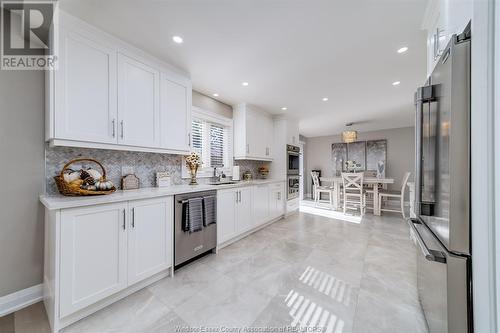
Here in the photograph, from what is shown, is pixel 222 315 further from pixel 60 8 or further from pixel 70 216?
pixel 60 8

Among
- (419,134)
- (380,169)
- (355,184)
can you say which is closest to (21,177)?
(419,134)

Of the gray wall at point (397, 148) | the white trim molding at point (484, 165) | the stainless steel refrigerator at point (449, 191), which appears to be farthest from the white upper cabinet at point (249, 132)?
the gray wall at point (397, 148)

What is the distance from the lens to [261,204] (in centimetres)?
356

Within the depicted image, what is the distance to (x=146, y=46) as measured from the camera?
1983mm

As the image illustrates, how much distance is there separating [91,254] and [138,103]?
1504mm

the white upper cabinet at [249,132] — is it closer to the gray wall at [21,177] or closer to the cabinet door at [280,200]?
the cabinet door at [280,200]

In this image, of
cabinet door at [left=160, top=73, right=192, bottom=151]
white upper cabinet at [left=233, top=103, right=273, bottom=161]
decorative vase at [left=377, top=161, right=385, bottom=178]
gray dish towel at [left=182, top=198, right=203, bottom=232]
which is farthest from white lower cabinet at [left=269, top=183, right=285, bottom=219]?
decorative vase at [left=377, top=161, right=385, bottom=178]

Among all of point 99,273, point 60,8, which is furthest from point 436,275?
point 60,8

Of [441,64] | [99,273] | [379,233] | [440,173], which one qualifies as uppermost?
[441,64]

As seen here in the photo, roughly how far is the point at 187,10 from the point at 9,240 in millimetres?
2443

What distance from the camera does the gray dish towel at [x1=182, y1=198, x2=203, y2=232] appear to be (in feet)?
6.97

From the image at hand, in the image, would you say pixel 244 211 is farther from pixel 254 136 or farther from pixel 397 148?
pixel 397 148

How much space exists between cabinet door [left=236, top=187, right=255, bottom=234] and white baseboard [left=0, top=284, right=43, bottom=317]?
84.0 inches

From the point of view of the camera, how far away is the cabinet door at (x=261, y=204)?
3395 mm
